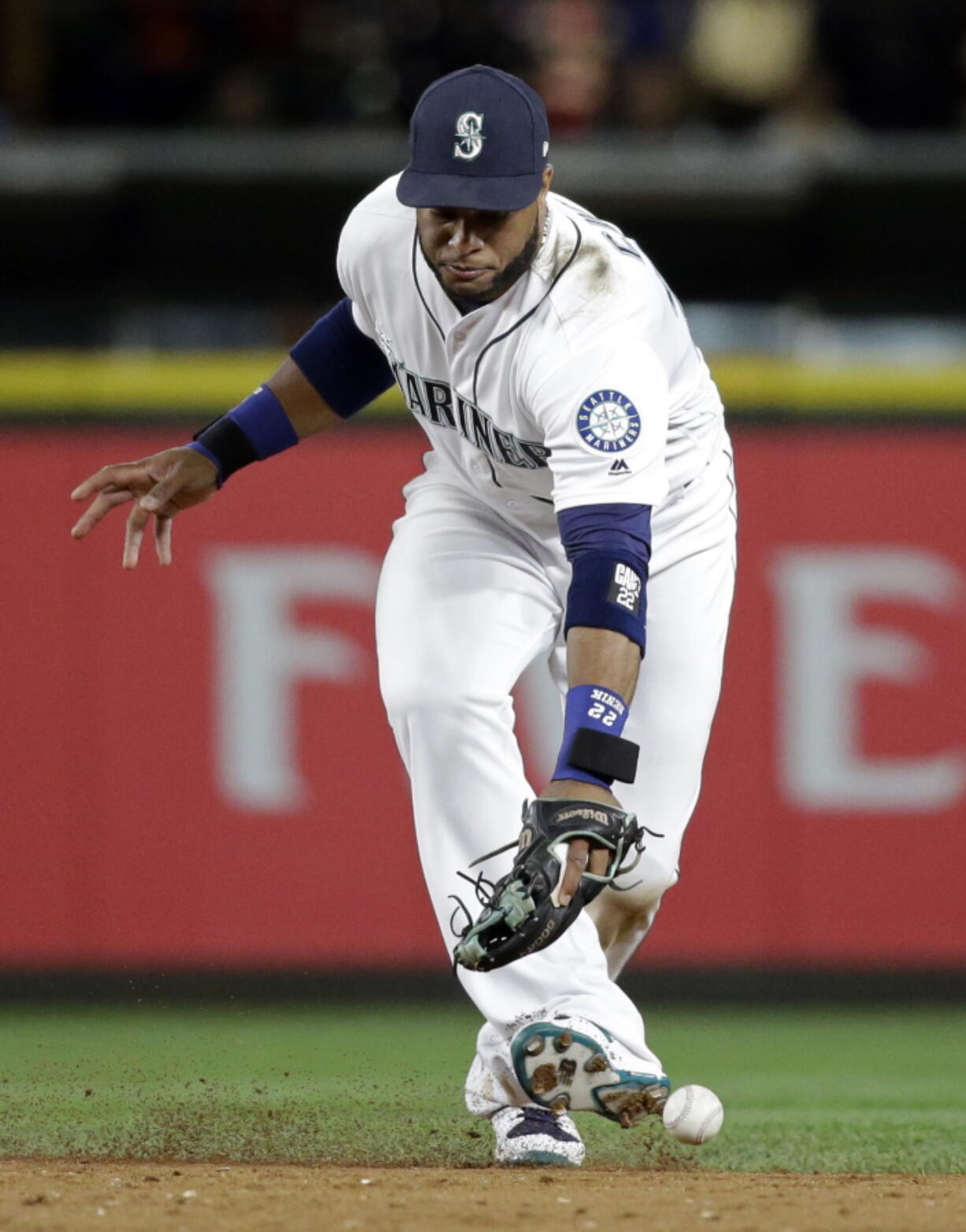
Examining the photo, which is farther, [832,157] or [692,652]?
[832,157]

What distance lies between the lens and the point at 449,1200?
3564mm

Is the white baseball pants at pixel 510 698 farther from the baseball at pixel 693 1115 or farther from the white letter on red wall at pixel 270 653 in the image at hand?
the white letter on red wall at pixel 270 653

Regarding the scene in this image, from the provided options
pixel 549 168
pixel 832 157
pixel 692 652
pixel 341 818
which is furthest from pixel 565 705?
pixel 832 157

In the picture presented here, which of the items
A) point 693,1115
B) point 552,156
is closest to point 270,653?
point 552,156

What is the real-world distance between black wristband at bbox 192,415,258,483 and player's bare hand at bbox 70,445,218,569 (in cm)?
4

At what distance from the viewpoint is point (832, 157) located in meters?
7.71

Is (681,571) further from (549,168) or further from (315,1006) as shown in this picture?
(315,1006)

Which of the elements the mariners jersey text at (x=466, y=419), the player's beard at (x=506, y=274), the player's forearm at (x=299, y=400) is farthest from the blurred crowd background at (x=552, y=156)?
the player's beard at (x=506, y=274)

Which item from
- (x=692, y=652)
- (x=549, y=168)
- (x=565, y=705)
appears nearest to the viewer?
(x=565, y=705)

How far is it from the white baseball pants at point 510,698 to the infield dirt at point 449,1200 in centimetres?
37

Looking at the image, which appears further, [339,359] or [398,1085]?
[398,1085]

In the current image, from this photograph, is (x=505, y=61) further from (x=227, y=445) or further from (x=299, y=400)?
(x=227, y=445)

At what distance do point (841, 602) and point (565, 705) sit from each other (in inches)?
163

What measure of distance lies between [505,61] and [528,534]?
418 centimetres
